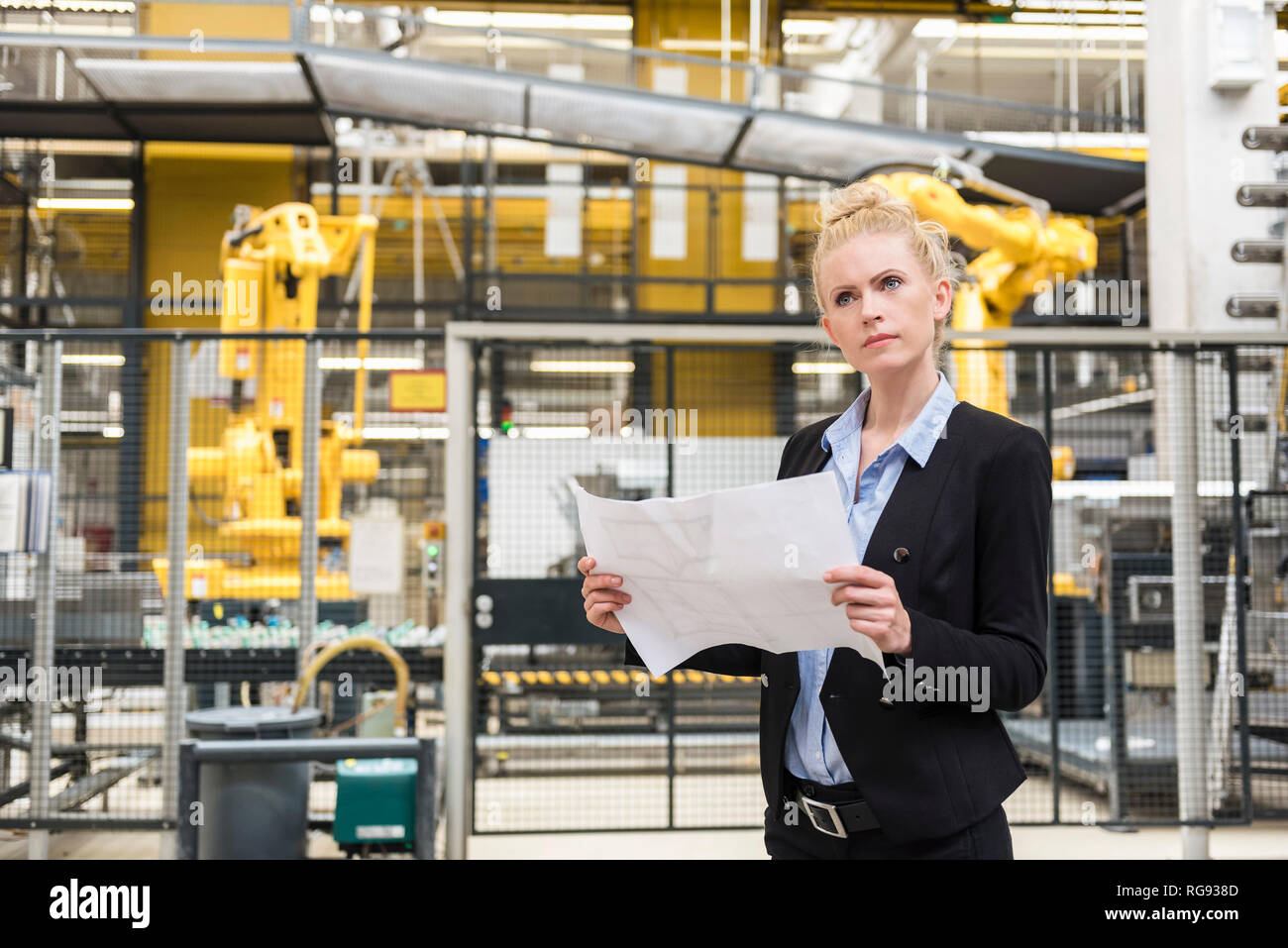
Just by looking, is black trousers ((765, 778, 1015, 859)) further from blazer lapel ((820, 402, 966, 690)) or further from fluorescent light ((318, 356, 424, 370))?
fluorescent light ((318, 356, 424, 370))

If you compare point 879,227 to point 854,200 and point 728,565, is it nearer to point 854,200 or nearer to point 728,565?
point 854,200

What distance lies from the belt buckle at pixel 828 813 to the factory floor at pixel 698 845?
3.48m

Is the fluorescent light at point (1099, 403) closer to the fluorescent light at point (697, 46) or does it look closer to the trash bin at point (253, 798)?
the fluorescent light at point (697, 46)

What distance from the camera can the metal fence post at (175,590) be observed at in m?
4.73

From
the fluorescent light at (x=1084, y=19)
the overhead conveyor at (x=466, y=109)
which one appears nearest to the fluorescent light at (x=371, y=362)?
the overhead conveyor at (x=466, y=109)

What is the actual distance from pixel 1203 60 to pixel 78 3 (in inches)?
352

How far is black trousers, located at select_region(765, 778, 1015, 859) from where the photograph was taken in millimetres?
1409

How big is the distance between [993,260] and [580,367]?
11.2 feet

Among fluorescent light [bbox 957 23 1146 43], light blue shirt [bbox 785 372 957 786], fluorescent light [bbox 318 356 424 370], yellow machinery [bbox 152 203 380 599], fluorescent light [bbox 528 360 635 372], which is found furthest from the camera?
fluorescent light [bbox 957 23 1146 43]

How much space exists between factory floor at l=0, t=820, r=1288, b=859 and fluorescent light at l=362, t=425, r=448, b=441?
4405 millimetres

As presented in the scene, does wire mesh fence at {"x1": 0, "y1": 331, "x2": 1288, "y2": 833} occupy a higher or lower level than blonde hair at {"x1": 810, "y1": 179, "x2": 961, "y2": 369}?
lower

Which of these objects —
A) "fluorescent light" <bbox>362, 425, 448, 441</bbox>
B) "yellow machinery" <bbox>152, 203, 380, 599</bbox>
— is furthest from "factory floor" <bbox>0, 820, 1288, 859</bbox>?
"fluorescent light" <bbox>362, 425, 448, 441</bbox>

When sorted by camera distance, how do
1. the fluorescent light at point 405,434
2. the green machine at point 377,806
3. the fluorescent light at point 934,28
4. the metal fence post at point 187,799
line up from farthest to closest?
the fluorescent light at point 934,28 → the fluorescent light at point 405,434 → the green machine at point 377,806 → the metal fence post at point 187,799

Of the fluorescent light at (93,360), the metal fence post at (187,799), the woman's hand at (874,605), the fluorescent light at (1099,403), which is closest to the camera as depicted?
the woman's hand at (874,605)
